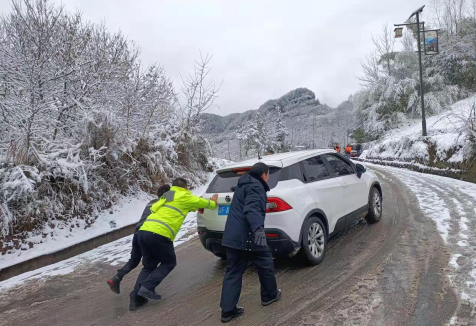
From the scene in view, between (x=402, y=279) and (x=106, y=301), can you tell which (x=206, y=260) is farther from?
(x=402, y=279)

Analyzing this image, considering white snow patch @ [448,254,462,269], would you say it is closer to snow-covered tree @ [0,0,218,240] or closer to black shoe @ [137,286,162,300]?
black shoe @ [137,286,162,300]

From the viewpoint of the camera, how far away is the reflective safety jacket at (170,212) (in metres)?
3.96

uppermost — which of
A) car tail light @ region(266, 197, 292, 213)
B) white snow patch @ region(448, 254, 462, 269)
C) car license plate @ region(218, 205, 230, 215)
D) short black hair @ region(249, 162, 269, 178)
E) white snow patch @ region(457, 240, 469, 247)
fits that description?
short black hair @ region(249, 162, 269, 178)

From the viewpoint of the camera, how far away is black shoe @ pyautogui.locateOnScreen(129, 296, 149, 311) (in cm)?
392

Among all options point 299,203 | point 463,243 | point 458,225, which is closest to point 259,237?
point 299,203

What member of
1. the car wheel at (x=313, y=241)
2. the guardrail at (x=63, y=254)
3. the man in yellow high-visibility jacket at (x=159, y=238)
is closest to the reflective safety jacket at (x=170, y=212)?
the man in yellow high-visibility jacket at (x=159, y=238)

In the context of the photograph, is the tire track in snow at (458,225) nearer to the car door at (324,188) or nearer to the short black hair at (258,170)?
the car door at (324,188)

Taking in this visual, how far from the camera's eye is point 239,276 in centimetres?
350

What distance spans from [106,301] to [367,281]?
3420 millimetres

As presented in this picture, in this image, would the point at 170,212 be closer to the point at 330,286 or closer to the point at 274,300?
the point at 274,300

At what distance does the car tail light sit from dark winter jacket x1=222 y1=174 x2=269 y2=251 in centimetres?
68

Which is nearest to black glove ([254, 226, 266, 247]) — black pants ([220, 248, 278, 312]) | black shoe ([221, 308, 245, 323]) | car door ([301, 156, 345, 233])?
black pants ([220, 248, 278, 312])

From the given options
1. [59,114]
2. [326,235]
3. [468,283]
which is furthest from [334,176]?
[59,114]

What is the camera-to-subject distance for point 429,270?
4152 millimetres
